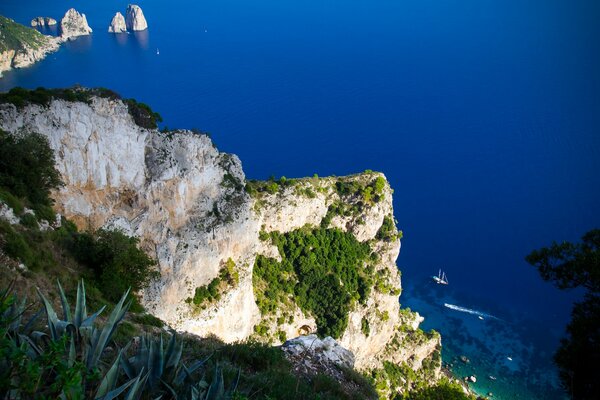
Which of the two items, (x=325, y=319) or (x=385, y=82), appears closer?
(x=325, y=319)

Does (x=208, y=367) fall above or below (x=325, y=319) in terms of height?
below

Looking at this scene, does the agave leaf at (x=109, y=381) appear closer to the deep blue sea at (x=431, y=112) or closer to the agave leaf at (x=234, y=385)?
the agave leaf at (x=234, y=385)

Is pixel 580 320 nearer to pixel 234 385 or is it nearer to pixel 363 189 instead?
pixel 234 385

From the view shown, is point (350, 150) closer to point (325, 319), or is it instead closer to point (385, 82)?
point (385, 82)

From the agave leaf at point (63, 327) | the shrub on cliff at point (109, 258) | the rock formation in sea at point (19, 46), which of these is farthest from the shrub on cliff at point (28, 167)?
the rock formation in sea at point (19, 46)

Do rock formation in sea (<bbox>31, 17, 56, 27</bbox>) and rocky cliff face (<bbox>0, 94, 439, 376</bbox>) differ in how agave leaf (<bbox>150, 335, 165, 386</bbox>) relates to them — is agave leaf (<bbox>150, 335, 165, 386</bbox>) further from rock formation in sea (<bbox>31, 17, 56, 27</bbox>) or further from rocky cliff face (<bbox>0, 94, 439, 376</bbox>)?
rock formation in sea (<bbox>31, 17, 56, 27</bbox>)

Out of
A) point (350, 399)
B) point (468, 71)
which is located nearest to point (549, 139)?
point (468, 71)

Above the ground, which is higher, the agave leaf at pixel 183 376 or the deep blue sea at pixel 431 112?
the deep blue sea at pixel 431 112
